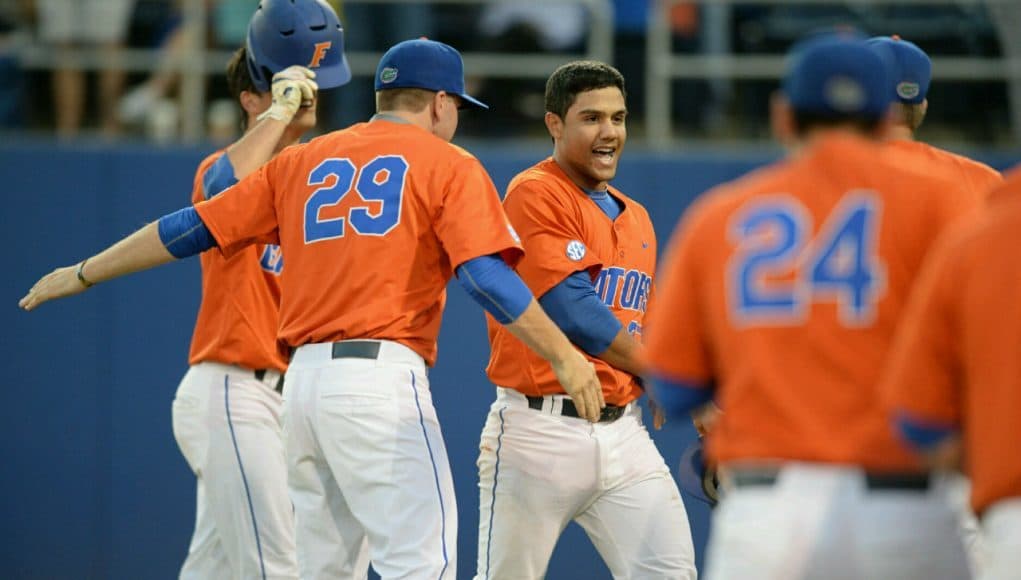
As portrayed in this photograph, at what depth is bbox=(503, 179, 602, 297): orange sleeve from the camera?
516 centimetres

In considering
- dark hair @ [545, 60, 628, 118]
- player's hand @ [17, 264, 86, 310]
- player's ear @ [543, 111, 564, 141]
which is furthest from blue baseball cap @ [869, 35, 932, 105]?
player's hand @ [17, 264, 86, 310]

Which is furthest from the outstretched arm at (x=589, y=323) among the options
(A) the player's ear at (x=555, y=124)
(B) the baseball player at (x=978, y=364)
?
(B) the baseball player at (x=978, y=364)

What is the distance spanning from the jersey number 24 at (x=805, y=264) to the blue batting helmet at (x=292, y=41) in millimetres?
3060

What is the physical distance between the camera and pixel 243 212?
4.95 m

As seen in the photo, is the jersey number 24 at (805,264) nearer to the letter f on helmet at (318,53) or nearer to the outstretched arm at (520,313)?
the outstretched arm at (520,313)

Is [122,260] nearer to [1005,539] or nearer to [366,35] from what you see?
[1005,539]

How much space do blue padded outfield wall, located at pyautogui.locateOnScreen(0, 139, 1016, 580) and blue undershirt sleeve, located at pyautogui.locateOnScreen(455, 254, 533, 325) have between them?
10.5 feet

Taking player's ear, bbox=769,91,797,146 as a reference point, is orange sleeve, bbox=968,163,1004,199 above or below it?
below

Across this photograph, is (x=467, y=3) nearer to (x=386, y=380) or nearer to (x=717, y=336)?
(x=386, y=380)

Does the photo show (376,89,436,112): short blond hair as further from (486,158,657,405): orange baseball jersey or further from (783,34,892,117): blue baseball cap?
(783,34,892,117): blue baseball cap

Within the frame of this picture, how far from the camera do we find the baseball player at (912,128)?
494 cm

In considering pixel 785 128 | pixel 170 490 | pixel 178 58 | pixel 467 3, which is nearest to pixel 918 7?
pixel 467 3

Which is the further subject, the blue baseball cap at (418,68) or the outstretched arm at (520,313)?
the blue baseball cap at (418,68)

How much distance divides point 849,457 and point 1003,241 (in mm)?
580
